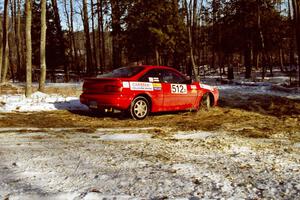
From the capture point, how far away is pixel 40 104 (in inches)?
513

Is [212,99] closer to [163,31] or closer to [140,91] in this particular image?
[140,91]

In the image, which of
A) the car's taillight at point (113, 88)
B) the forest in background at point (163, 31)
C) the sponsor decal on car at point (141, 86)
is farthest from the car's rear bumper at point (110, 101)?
the forest in background at point (163, 31)

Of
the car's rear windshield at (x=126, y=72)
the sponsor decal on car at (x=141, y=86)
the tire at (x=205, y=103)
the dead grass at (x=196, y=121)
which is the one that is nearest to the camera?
the dead grass at (x=196, y=121)

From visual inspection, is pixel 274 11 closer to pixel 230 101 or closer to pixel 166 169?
pixel 230 101

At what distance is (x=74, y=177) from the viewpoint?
505 cm

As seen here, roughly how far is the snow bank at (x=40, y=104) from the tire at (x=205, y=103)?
12.4 ft

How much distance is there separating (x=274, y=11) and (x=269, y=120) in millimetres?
25967

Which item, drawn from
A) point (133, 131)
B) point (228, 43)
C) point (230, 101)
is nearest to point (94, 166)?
point (133, 131)

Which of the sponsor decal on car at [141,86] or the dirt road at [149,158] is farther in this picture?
the sponsor decal on car at [141,86]

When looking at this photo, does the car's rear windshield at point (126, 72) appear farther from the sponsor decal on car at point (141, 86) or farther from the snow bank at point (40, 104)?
the snow bank at point (40, 104)

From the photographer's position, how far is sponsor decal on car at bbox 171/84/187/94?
1170 cm

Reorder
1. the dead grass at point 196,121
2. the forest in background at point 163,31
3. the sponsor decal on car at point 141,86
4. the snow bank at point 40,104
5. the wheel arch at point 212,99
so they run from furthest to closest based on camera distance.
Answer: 1. the forest in background at point 163,31
2. the wheel arch at point 212,99
3. the snow bank at point 40,104
4. the sponsor decal on car at point 141,86
5. the dead grass at point 196,121

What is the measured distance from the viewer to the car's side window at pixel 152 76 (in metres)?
11.1

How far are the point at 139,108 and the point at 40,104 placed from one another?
391 centimetres
